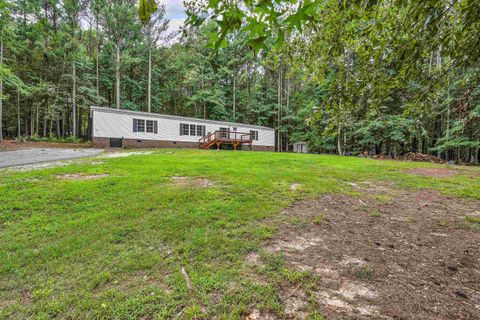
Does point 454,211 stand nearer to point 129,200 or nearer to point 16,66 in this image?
point 129,200

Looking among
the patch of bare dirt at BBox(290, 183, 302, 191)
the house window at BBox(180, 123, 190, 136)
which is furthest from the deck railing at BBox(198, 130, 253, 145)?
the patch of bare dirt at BBox(290, 183, 302, 191)

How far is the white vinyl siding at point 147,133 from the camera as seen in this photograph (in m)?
15.9

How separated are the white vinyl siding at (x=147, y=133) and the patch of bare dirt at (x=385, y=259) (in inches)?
623

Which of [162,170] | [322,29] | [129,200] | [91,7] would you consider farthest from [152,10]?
[91,7]

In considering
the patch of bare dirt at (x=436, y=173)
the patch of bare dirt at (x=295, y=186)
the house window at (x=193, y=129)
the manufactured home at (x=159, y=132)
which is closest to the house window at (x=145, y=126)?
the manufactured home at (x=159, y=132)

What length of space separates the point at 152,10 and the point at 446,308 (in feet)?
9.23

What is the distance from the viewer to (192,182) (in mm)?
5699

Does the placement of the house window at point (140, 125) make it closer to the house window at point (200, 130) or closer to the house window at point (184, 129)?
the house window at point (184, 129)

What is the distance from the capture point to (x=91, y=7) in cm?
2195

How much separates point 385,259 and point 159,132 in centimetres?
1804

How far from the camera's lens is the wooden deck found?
786 inches

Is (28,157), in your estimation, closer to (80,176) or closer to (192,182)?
(80,176)

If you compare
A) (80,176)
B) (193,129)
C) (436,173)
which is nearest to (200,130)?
(193,129)

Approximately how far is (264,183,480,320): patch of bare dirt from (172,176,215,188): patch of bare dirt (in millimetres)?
2221
